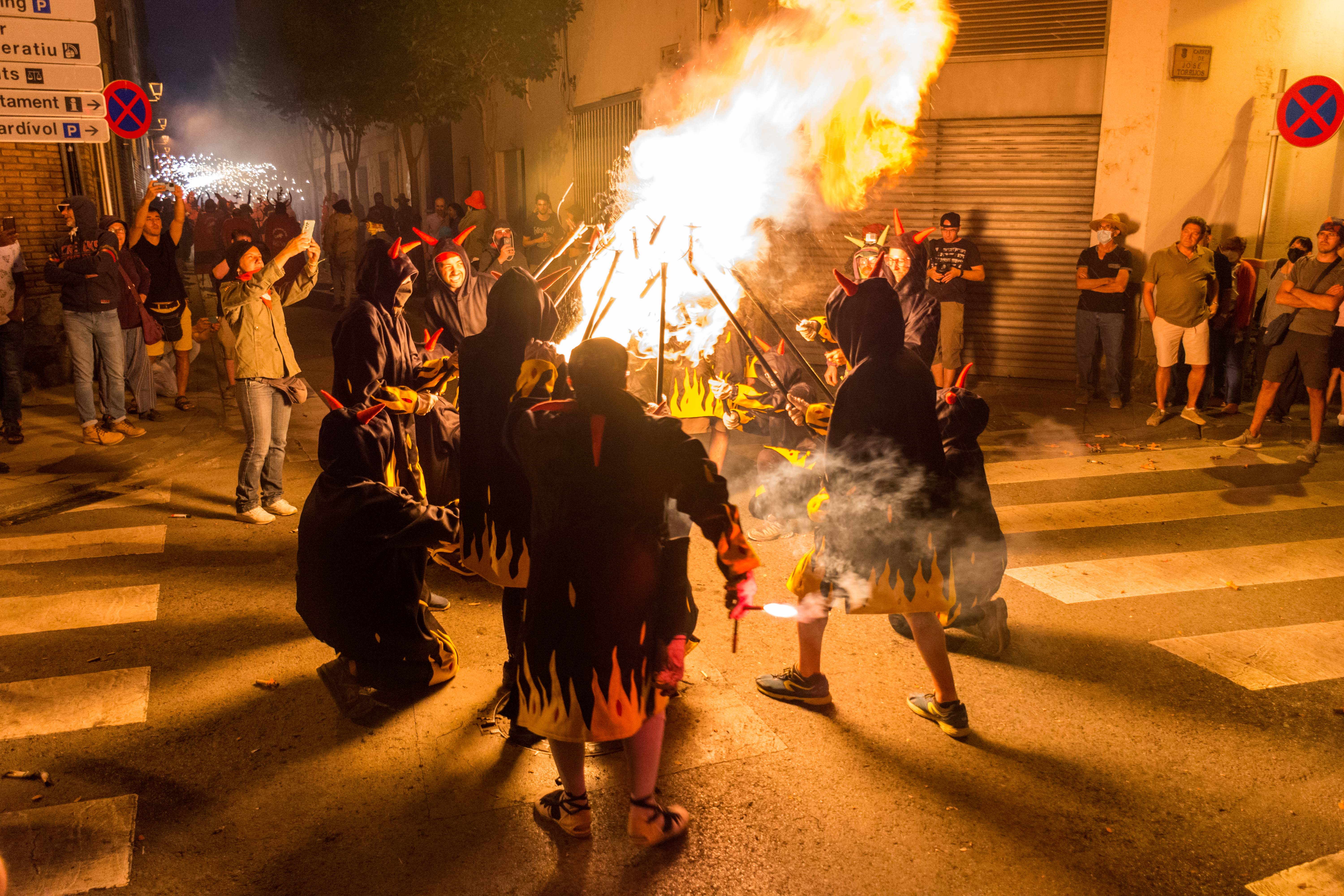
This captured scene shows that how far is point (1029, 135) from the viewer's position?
12680mm

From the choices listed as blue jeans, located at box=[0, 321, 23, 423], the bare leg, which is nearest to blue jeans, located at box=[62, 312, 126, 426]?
blue jeans, located at box=[0, 321, 23, 423]

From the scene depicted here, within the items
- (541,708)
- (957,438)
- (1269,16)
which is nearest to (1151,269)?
(1269,16)

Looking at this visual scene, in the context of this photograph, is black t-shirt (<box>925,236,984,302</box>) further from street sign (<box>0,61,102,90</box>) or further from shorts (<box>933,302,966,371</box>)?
street sign (<box>0,61,102,90</box>)

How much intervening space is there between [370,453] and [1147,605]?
4.60 metres

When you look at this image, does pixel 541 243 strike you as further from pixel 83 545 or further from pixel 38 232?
pixel 83 545

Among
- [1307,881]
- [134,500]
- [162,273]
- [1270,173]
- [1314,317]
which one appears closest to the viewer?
[1307,881]

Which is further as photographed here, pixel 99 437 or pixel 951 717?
pixel 99 437

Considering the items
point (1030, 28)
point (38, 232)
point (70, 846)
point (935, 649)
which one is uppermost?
point (1030, 28)

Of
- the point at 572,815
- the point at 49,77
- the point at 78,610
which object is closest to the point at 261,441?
the point at 78,610

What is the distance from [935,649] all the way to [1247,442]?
7.24 metres

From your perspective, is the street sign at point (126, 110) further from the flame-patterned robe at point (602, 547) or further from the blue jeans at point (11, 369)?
the flame-patterned robe at point (602, 547)

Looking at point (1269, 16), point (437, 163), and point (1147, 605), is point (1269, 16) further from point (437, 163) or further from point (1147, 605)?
point (437, 163)

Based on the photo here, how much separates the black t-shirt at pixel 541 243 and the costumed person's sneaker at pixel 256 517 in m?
7.06

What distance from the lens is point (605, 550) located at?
343 centimetres
